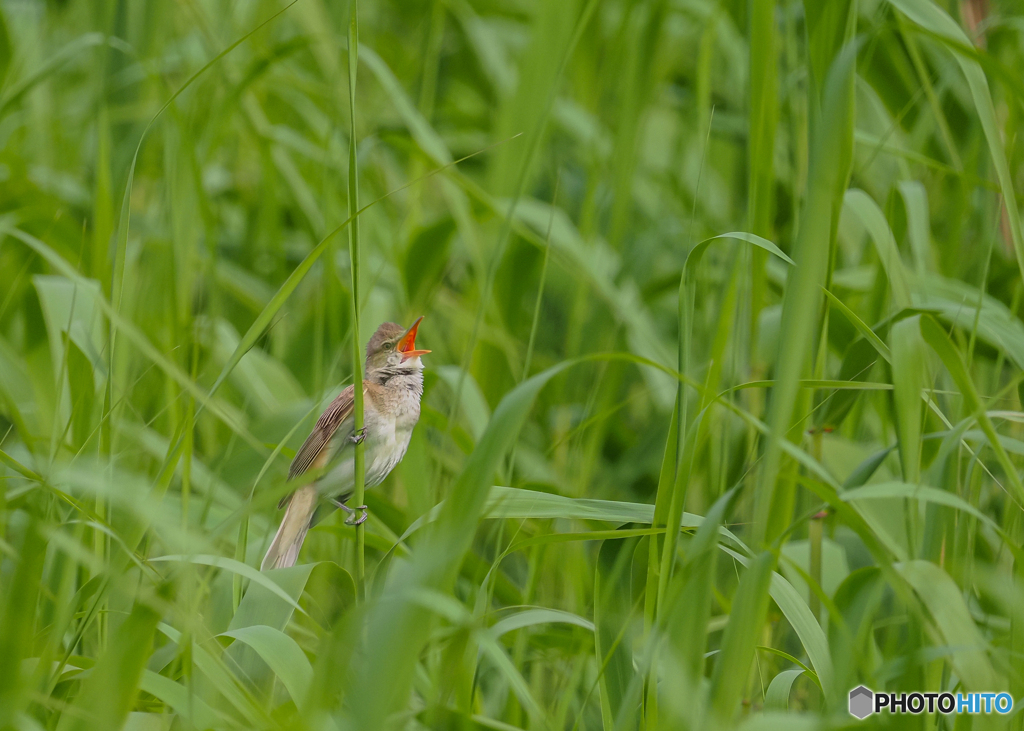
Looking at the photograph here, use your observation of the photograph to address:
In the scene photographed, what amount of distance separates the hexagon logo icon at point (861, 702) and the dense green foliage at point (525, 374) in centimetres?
4

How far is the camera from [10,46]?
3377 millimetres

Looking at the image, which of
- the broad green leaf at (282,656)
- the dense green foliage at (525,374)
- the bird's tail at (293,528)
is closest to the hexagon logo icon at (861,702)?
the dense green foliage at (525,374)

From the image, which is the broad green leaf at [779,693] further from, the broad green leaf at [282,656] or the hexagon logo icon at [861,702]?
the broad green leaf at [282,656]

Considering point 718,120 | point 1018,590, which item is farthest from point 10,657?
point 718,120

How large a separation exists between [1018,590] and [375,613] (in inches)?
43.3

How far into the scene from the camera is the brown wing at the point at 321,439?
176cm

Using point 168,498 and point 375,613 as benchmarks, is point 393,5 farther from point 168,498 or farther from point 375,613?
point 375,613

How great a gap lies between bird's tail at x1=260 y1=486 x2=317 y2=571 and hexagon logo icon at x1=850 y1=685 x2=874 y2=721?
41.9 inches

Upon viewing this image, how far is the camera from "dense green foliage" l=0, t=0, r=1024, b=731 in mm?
1225

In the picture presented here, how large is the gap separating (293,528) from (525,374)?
1.86 ft

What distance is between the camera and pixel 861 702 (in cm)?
139

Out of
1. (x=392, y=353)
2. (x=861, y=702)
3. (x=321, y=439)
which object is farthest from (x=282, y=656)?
(x=861, y=702)

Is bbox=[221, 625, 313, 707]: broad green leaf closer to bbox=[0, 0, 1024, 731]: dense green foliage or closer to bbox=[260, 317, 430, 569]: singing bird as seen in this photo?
bbox=[0, 0, 1024, 731]: dense green foliage

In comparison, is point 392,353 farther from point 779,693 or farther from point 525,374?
point 779,693
